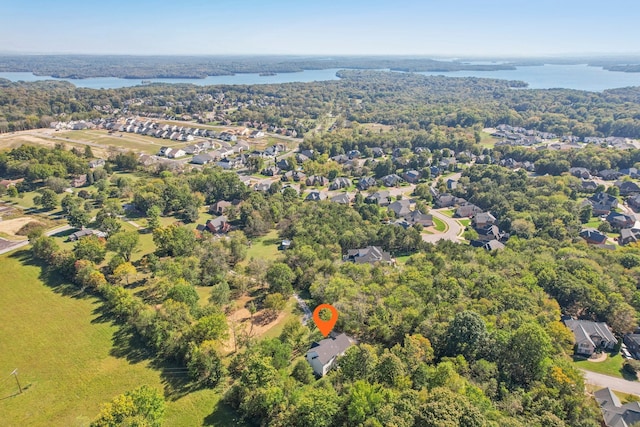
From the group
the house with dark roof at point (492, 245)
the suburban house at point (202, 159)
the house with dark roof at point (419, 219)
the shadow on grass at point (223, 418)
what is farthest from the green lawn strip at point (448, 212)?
the suburban house at point (202, 159)

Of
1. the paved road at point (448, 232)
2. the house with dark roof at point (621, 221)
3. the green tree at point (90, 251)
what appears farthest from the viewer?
the house with dark roof at point (621, 221)

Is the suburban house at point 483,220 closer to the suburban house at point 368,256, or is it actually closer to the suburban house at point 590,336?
the suburban house at point 368,256

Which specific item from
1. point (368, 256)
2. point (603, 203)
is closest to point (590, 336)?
point (368, 256)

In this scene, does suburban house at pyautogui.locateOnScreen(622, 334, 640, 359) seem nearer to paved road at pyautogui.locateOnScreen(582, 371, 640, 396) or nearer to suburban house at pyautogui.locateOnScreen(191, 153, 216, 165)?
paved road at pyautogui.locateOnScreen(582, 371, 640, 396)

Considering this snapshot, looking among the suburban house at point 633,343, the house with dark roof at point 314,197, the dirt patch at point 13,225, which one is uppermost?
the dirt patch at point 13,225

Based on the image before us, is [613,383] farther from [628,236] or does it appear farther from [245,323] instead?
[628,236]

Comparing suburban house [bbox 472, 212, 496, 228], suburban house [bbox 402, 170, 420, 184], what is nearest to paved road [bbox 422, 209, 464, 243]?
suburban house [bbox 472, 212, 496, 228]

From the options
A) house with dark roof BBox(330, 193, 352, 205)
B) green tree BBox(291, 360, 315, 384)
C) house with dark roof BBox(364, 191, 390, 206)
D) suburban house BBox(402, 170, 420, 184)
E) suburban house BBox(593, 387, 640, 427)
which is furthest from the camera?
suburban house BBox(402, 170, 420, 184)
